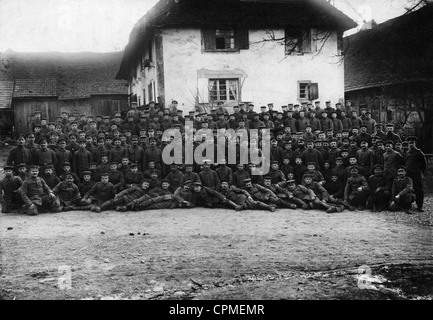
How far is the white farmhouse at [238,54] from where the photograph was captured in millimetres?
18031

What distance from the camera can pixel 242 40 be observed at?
18594 millimetres

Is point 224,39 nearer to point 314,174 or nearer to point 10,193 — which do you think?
point 314,174

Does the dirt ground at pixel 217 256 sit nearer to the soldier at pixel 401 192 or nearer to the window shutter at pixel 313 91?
the soldier at pixel 401 192

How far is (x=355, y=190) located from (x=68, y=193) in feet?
25.4

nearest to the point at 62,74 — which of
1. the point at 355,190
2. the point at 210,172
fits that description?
the point at 210,172

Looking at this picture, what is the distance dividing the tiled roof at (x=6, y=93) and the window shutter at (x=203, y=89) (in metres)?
16.7

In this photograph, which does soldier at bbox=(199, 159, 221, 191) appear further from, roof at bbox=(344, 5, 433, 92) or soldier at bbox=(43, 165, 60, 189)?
roof at bbox=(344, 5, 433, 92)

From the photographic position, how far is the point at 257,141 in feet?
44.0

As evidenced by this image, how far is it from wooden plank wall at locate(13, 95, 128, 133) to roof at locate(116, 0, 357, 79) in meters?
12.9

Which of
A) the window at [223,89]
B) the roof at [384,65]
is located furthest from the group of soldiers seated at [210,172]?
the roof at [384,65]

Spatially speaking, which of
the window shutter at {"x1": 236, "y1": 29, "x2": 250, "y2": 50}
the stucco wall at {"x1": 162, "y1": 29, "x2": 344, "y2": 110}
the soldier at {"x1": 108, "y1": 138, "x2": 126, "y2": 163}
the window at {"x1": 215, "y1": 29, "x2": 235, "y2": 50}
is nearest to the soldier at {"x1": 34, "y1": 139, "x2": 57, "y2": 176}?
the soldier at {"x1": 108, "y1": 138, "x2": 126, "y2": 163}
